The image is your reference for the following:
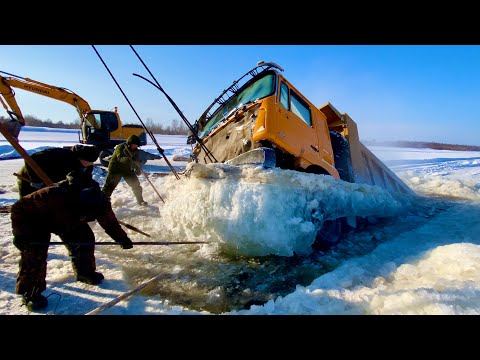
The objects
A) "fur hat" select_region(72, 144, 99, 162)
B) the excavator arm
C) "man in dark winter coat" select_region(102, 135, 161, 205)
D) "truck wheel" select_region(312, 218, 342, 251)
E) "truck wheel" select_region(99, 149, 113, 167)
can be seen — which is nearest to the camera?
"fur hat" select_region(72, 144, 99, 162)

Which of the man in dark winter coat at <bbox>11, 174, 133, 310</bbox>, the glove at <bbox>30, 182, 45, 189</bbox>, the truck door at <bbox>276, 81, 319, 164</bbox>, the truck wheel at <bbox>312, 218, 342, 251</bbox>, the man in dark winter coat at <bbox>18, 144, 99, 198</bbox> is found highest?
the truck door at <bbox>276, 81, 319, 164</bbox>

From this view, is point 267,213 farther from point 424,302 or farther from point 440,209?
point 440,209

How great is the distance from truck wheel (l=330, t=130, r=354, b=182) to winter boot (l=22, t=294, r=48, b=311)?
193 inches

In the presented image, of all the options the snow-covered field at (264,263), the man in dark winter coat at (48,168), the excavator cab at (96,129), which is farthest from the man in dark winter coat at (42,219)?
the excavator cab at (96,129)

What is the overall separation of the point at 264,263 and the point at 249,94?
8.79 ft

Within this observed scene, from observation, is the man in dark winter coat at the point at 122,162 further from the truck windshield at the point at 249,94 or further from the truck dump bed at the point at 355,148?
the truck dump bed at the point at 355,148

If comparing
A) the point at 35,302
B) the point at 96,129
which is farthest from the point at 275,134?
the point at 96,129

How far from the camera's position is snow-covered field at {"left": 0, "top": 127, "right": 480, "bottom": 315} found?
2.42 m

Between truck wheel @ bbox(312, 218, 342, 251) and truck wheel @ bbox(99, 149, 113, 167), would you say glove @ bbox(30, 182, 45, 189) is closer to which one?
truck wheel @ bbox(312, 218, 342, 251)

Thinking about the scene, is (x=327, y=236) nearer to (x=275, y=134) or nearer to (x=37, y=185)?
(x=275, y=134)

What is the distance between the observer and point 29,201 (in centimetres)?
256

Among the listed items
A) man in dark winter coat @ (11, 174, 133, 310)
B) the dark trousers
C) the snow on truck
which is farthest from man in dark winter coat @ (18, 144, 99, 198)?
the snow on truck
